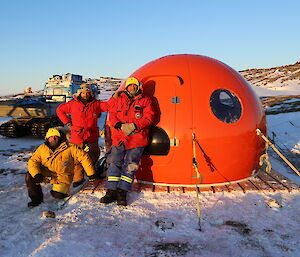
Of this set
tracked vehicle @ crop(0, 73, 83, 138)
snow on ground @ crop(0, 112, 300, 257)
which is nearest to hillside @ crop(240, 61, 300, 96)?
tracked vehicle @ crop(0, 73, 83, 138)

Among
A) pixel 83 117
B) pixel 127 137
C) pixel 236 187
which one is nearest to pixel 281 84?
pixel 236 187

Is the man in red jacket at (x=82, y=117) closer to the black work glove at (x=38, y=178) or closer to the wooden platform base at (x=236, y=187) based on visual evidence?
the wooden platform base at (x=236, y=187)

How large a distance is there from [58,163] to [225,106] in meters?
3.01

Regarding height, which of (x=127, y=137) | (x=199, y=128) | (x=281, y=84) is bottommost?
A: (x=127, y=137)

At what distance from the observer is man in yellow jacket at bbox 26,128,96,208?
160 inches

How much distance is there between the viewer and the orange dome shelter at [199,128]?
4340 mm

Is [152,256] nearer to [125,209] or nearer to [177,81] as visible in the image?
[125,209]

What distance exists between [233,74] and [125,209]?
324 cm

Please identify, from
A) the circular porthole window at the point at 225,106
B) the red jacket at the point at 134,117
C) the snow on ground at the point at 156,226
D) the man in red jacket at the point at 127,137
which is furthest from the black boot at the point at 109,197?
the circular porthole window at the point at 225,106

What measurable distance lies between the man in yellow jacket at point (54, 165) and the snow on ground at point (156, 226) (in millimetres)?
231

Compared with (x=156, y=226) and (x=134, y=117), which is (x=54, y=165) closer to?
(x=134, y=117)

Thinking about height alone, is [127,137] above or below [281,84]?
below

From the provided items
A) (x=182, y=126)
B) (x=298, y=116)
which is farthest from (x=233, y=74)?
(x=298, y=116)

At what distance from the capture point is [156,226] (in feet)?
11.0
